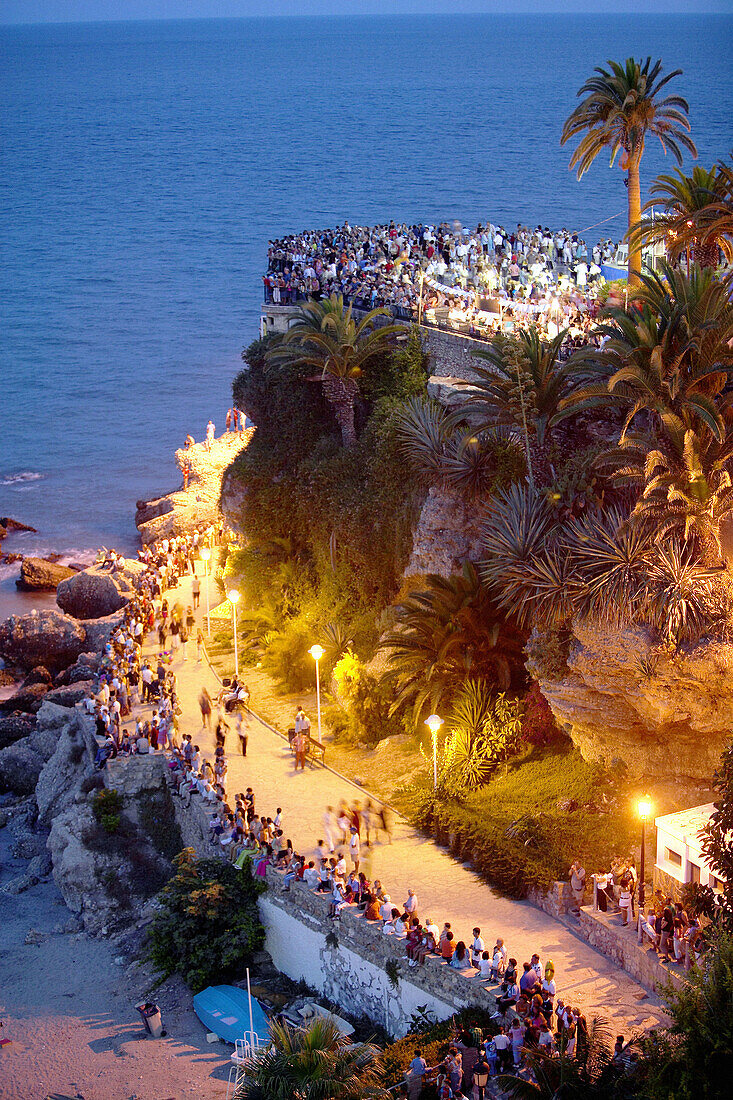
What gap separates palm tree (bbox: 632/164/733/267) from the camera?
994 inches

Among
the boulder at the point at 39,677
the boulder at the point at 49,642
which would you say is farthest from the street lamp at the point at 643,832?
the boulder at the point at 49,642

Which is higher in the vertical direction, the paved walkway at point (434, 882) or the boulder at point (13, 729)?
the paved walkway at point (434, 882)

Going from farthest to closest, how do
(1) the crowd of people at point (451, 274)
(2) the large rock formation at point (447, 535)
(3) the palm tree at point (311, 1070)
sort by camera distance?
(1) the crowd of people at point (451, 274)
(2) the large rock formation at point (447, 535)
(3) the palm tree at point (311, 1070)

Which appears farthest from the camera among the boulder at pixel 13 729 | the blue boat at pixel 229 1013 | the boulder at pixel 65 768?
the boulder at pixel 13 729

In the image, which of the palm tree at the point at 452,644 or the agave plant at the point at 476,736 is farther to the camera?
the palm tree at the point at 452,644

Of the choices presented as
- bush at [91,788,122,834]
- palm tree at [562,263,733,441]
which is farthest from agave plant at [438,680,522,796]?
bush at [91,788,122,834]

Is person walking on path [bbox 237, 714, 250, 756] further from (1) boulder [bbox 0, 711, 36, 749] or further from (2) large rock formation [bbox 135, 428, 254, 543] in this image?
(2) large rock formation [bbox 135, 428, 254, 543]

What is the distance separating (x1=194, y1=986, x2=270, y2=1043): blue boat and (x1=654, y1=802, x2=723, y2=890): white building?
703 cm

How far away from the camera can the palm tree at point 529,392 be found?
79.0 ft

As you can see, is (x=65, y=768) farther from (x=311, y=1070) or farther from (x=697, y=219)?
(x=697, y=219)

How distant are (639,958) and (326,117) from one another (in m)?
181

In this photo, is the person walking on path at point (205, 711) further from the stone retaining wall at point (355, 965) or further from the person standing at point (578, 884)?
the person standing at point (578, 884)

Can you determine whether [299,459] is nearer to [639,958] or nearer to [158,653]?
[158,653]

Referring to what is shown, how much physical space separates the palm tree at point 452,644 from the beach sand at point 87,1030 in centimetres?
751
